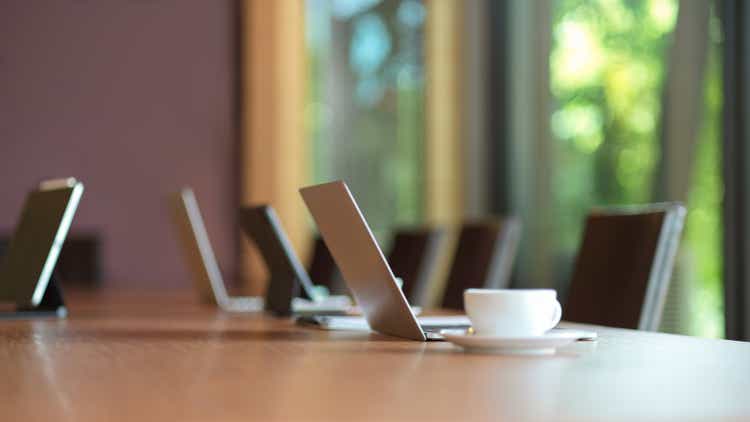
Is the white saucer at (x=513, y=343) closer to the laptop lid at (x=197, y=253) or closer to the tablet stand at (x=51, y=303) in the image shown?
the tablet stand at (x=51, y=303)

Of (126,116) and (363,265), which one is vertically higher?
(126,116)

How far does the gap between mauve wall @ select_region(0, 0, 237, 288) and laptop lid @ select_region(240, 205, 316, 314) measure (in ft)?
14.9

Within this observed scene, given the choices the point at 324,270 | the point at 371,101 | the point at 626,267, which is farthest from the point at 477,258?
the point at 371,101

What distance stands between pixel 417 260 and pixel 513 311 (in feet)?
8.84

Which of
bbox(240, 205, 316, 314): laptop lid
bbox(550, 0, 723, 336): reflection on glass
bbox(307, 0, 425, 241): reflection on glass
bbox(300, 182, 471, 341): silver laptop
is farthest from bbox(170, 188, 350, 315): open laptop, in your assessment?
bbox(307, 0, 425, 241): reflection on glass

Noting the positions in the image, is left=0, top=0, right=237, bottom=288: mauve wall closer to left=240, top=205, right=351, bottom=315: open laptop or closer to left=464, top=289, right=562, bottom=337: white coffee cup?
left=240, top=205, right=351, bottom=315: open laptop

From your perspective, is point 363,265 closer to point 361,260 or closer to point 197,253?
point 361,260

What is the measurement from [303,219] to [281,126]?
58 cm

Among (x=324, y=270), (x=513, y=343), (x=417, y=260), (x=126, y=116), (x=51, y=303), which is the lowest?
(x=324, y=270)

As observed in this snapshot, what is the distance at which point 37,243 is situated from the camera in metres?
2.68

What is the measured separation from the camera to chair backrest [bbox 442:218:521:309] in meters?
3.71

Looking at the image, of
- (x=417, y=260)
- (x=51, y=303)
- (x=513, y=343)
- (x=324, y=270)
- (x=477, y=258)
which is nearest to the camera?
(x=513, y=343)

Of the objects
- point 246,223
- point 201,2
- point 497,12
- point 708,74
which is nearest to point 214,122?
point 201,2

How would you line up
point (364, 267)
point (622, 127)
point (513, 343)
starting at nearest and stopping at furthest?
point (513, 343) → point (364, 267) → point (622, 127)
